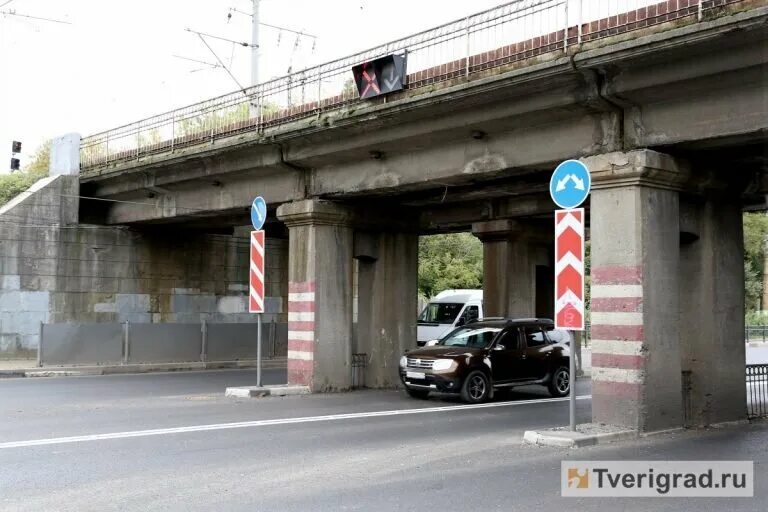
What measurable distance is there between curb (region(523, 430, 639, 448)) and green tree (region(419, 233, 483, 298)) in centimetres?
3571

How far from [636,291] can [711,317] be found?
2.19m

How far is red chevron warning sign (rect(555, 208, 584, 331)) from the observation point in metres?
10.7

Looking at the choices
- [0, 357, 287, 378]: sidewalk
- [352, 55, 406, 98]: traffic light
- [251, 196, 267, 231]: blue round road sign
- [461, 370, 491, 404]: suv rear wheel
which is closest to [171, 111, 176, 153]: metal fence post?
[251, 196, 267, 231]: blue round road sign

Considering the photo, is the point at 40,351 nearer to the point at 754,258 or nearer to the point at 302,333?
the point at 302,333

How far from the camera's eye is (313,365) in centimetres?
1761

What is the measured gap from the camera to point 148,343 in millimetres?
24141

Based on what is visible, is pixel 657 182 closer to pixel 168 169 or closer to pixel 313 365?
pixel 313 365

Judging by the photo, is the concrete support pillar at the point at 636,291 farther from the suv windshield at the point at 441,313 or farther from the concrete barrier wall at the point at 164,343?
the suv windshield at the point at 441,313

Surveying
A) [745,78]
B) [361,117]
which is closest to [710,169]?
[745,78]

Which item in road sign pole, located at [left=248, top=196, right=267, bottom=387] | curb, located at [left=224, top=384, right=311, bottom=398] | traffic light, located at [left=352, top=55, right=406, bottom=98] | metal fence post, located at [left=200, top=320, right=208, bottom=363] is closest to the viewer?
traffic light, located at [left=352, top=55, right=406, bottom=98]

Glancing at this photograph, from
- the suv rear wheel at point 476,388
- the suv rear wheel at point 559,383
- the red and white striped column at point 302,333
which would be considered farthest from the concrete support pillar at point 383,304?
the suv rear wheel at point 559,383

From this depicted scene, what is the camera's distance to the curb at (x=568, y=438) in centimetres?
1037

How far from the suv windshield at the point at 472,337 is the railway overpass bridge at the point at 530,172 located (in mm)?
2412

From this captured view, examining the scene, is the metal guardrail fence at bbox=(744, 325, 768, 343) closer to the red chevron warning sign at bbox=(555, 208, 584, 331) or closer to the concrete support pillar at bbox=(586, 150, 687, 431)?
the concrete support pillar at bbox=(586, 150, 687, 431)
